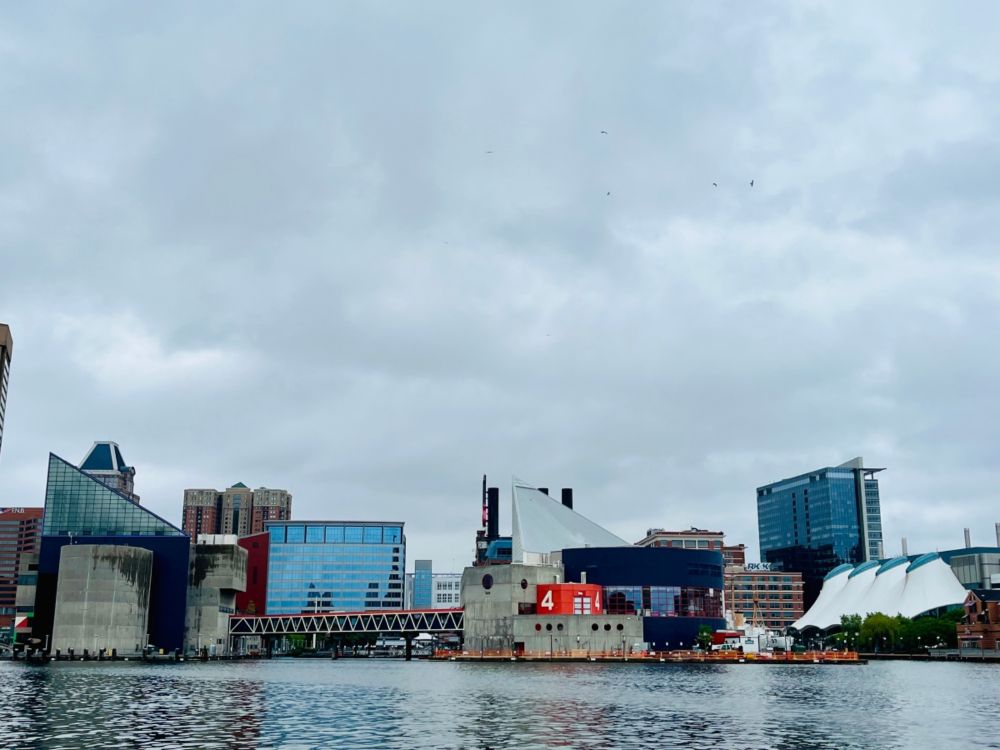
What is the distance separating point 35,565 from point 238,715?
125 meters

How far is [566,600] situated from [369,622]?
45517 mm

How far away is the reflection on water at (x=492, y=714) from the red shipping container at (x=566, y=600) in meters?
76.9

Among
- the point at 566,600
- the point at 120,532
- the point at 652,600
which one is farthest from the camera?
the point at 652,600

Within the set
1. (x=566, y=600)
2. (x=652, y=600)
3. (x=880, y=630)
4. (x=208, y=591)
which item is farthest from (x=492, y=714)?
(x=880, y=630)

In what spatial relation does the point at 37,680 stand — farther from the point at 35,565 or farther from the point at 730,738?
the point at 35,565

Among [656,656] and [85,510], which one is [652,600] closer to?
[656,656]

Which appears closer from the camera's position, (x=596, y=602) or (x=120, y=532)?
(x=120, y=532)

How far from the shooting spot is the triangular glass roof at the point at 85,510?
159 m

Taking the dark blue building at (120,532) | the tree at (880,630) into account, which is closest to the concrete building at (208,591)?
the dark blue building at (120,532)

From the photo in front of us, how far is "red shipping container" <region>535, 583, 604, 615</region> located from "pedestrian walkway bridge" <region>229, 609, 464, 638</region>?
21293 mm

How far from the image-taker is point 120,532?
527 ft

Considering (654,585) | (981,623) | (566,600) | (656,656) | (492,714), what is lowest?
(656,656)

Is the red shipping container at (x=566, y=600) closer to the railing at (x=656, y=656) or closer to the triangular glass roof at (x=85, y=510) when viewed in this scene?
the railing at (x=656, y=656)

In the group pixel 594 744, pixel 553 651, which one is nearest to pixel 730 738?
pixel 594 744
